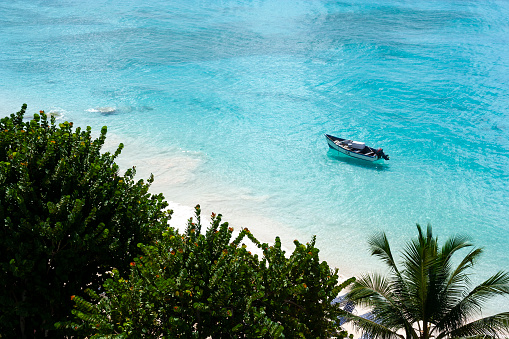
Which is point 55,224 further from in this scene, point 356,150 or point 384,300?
point 356,150

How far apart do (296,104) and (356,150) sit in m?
9.06

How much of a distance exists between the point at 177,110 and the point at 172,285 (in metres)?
25.3

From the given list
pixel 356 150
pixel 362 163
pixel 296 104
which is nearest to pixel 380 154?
pixel 362 163

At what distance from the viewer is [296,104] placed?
33.3 metres

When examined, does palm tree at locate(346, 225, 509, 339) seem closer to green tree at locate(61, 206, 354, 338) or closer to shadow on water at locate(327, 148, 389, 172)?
green tree at locate(61, 206, 354, 338)

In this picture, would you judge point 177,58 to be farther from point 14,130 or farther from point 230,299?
point 230,299

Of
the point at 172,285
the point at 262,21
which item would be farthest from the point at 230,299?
the point at 262,21

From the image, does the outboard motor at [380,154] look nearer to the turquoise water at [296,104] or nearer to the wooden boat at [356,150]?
the wooden boat at [356,150]

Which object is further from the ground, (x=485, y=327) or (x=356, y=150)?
(x=356, y=150)

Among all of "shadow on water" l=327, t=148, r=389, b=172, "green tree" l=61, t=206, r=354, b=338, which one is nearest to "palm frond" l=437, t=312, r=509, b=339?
"green tree" l=61, t=206, r=354, b=338

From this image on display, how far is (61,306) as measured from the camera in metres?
10.2

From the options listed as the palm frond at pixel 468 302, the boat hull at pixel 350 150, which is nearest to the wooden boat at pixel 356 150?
the boat hull at pixel 350 150

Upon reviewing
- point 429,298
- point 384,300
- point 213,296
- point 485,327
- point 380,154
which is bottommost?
point 213,296

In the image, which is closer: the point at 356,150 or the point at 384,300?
the point at 384,300
